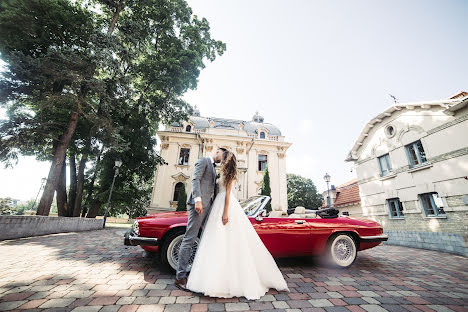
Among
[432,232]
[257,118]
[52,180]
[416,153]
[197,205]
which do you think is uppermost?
[257,118]

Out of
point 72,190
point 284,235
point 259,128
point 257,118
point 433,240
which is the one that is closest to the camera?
point 284,235

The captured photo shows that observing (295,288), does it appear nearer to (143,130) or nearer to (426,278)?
(426,278)

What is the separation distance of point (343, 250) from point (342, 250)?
2 centimetres

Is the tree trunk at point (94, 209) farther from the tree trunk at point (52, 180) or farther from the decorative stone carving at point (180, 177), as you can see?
the decorative stone carving at point (180, 177)

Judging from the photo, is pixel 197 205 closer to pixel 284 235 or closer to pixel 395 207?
pixel 284 235

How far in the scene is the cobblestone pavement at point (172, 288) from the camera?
2.12 metres

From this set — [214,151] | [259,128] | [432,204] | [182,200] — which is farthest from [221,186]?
[259,128]

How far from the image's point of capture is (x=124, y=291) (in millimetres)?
2402

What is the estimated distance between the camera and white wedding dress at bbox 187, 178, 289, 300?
2.33 metres

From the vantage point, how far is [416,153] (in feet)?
31.1

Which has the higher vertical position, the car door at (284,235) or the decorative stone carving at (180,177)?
the decorative stone carving at (180,177)

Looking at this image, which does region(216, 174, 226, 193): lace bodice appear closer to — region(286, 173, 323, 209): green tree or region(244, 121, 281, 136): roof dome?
region(244, 121, 281, 136): roof dome

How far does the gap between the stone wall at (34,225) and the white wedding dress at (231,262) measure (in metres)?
7.54

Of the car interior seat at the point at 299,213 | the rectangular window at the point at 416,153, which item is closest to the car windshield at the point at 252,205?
the car interior seat at the point at 299,213
